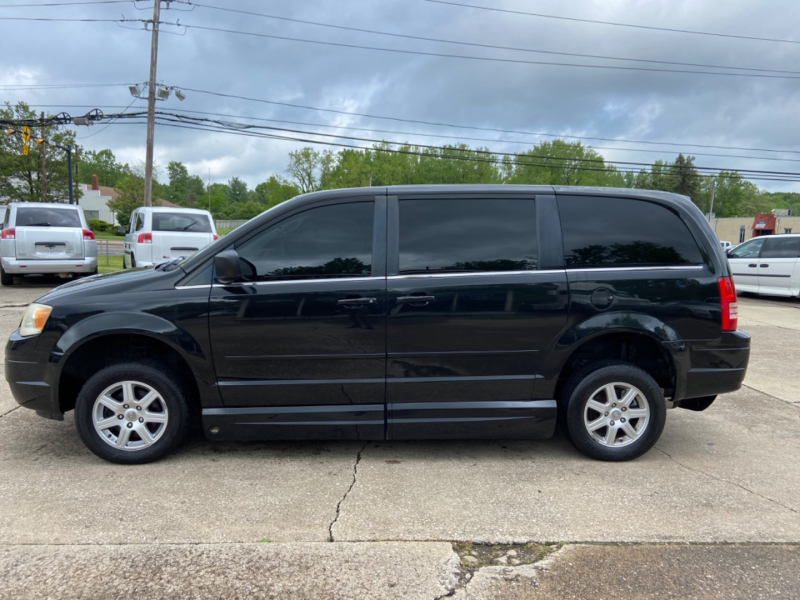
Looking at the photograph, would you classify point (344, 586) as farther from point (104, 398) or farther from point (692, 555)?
point (104, 398)

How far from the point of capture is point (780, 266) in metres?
13.5

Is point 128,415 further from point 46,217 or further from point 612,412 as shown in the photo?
point 46,217

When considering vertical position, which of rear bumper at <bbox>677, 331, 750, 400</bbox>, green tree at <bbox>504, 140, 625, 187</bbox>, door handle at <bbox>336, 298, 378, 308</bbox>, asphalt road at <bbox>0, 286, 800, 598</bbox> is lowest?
asphalt road at <bbox>0, 286, 800, 598</bbox>

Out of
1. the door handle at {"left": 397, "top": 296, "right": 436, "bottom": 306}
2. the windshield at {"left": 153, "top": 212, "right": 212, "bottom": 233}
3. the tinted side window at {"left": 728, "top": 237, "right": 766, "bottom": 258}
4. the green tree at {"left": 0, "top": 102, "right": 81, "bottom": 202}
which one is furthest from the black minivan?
the green tree at {"left": 0, "top": 102, "right": 81, "bottom": 202}

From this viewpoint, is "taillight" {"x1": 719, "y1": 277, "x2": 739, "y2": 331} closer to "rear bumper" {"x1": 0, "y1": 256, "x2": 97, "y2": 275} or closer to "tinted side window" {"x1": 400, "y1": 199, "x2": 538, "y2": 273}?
"tinted side window" {"x1": 400, "y1": 199, "x2": 538, "y2": 273}

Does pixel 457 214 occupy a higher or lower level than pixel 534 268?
higher

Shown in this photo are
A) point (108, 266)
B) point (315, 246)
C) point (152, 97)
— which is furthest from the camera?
point (152, 97)

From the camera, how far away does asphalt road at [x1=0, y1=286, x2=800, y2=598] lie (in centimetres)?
250

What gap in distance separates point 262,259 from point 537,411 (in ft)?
6.88

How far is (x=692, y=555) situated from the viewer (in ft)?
8.96

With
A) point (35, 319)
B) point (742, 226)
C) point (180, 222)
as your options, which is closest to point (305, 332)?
point (35, 319)

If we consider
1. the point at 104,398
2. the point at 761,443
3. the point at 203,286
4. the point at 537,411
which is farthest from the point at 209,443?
the point at 761,443

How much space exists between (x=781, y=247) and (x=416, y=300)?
13.7 m

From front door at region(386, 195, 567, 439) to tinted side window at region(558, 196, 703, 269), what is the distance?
0.25 meters
